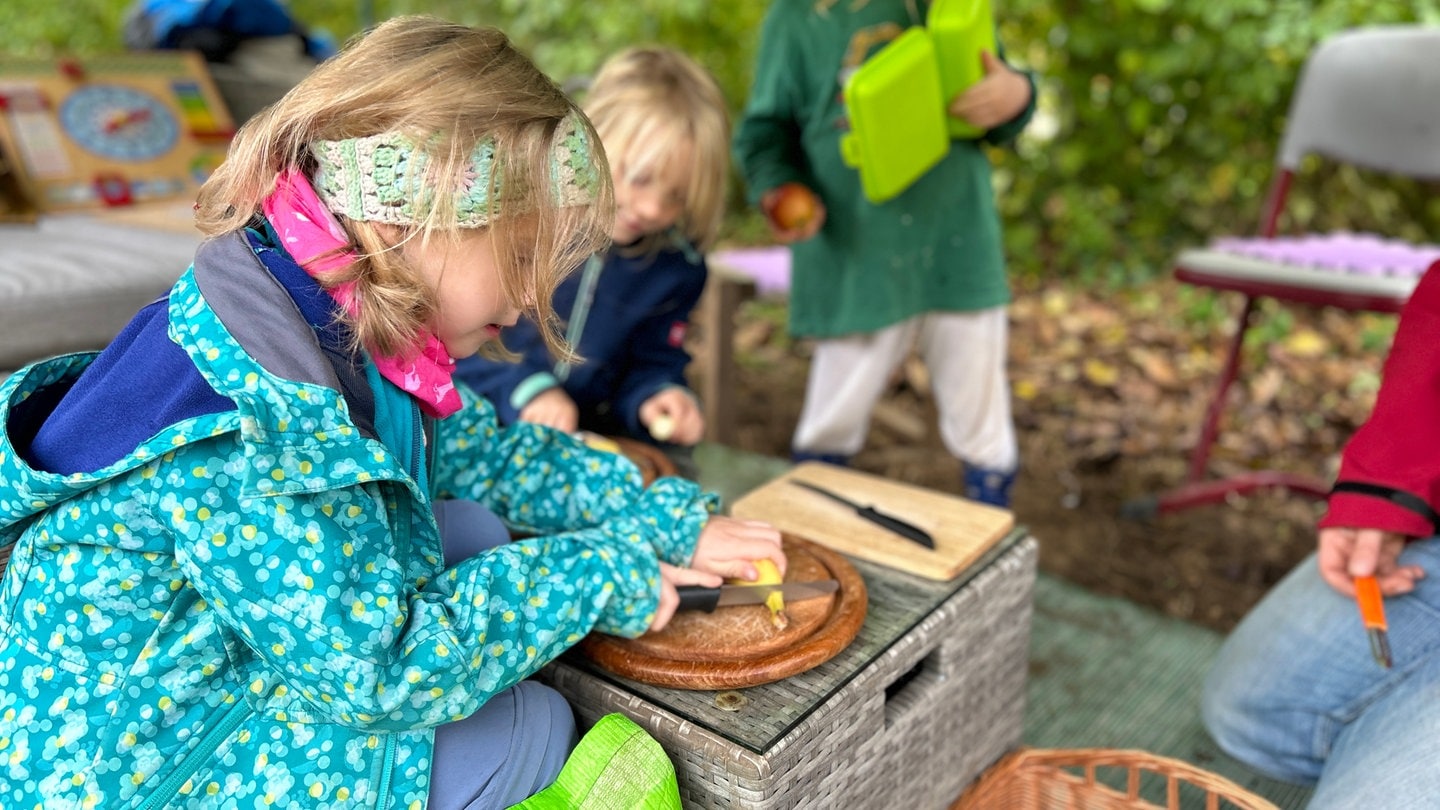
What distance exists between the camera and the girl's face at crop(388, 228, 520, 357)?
0.79 meters

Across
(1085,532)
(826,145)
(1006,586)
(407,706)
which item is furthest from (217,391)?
(1085,532)

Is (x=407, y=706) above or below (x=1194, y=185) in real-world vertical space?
above

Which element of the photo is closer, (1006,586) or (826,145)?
(1006,586)

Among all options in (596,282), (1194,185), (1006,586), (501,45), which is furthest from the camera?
(1194,185)

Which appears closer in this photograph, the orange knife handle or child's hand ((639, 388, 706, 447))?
the orange knife handle

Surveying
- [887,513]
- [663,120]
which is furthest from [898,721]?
[663,120]

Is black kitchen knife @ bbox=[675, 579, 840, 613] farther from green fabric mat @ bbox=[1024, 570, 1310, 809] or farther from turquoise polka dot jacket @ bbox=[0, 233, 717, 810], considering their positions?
green fabric mat @ bbox=[1024, 570, 1310, 809]

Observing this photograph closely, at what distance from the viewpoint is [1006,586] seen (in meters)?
1.25

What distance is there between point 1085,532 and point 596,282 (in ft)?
4.55

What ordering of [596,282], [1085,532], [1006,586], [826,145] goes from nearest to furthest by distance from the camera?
1. [1006,586]
2. [596,282]
3. [826,145]
4. [1085,532]

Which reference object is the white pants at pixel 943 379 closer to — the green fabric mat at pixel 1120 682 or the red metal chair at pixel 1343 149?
the green fabric mat at pixel 1120 682

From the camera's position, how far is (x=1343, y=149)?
2.44m

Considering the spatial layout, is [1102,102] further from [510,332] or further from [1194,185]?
[510,332]

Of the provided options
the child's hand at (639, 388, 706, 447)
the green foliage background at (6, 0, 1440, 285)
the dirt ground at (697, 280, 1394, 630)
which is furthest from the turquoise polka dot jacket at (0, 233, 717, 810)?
the green foliage background at (6, 0, 1440, 285)
